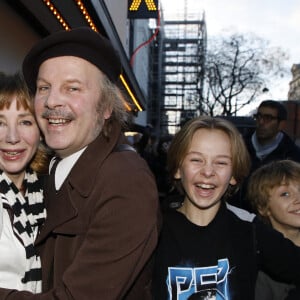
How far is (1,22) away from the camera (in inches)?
166

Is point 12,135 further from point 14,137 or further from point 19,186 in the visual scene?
point 19,186

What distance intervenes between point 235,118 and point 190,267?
1289cm

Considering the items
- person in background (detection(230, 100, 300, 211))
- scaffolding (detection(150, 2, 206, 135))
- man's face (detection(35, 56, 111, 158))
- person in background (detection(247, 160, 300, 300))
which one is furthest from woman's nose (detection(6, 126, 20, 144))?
scaffolding (detection(150, 2, 206, 135))

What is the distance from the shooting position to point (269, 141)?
13.1ft

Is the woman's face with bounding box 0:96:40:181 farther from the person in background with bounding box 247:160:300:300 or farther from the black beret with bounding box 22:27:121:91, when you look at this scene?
the person in background with bounding box 247:160:300:300

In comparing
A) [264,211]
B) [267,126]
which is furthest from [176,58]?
[264,211]

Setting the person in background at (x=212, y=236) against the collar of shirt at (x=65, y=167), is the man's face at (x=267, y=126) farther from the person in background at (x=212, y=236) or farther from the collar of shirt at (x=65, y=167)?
the collar of shirt at (x=65, y=167)

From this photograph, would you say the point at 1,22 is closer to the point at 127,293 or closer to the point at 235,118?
the point at 127,293

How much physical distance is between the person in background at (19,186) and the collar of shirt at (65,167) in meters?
0.21

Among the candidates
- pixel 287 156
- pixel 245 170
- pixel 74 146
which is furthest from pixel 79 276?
pixel 287 156

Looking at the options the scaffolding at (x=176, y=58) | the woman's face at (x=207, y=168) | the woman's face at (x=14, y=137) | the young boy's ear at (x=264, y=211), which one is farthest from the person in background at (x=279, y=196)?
the scaffolding at (x=176, y=58)

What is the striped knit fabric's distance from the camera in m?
1.49

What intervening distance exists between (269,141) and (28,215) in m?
2.99

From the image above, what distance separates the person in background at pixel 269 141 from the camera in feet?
12.6
